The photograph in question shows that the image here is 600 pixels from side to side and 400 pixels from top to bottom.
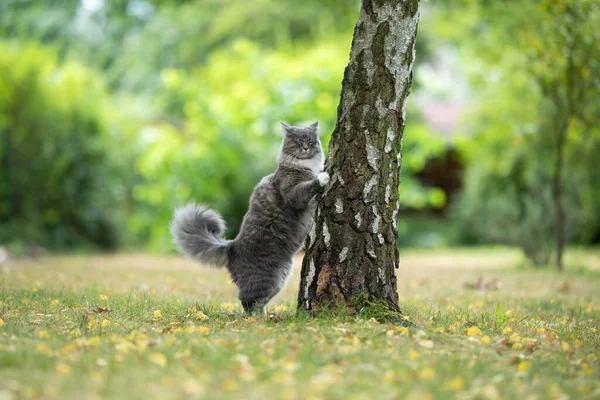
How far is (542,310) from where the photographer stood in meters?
6.21

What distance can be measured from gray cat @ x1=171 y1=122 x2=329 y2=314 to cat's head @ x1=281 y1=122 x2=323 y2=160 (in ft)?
0.33

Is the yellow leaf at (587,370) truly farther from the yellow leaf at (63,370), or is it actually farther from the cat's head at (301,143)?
the cat's head at (301,143)

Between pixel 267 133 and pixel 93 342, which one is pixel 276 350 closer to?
pixel 93 342

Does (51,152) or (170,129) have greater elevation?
(170,129)

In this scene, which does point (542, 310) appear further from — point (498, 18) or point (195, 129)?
point (195, 129)

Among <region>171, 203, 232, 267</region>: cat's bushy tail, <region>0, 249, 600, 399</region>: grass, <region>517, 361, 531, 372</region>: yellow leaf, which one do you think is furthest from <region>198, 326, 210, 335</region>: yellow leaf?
<region>517, 361, 531, 372</region>: yellow leaf

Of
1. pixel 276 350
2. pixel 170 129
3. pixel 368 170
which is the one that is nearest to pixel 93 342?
pixel 276 350

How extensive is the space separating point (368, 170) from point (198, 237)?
1.54 metres

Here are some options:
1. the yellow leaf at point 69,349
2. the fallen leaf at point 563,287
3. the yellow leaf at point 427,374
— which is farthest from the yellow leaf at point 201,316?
the fallen leaf at point 563,287

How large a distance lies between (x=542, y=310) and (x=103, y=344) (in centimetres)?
416

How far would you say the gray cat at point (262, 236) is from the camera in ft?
16.9

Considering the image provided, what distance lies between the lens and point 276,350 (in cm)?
361

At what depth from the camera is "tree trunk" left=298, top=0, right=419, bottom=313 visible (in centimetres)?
461

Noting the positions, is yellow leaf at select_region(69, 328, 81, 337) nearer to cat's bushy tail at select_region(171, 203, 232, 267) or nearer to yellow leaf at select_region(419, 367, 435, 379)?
cat's bushy tail at select_region(171, 203, 232, 267)
